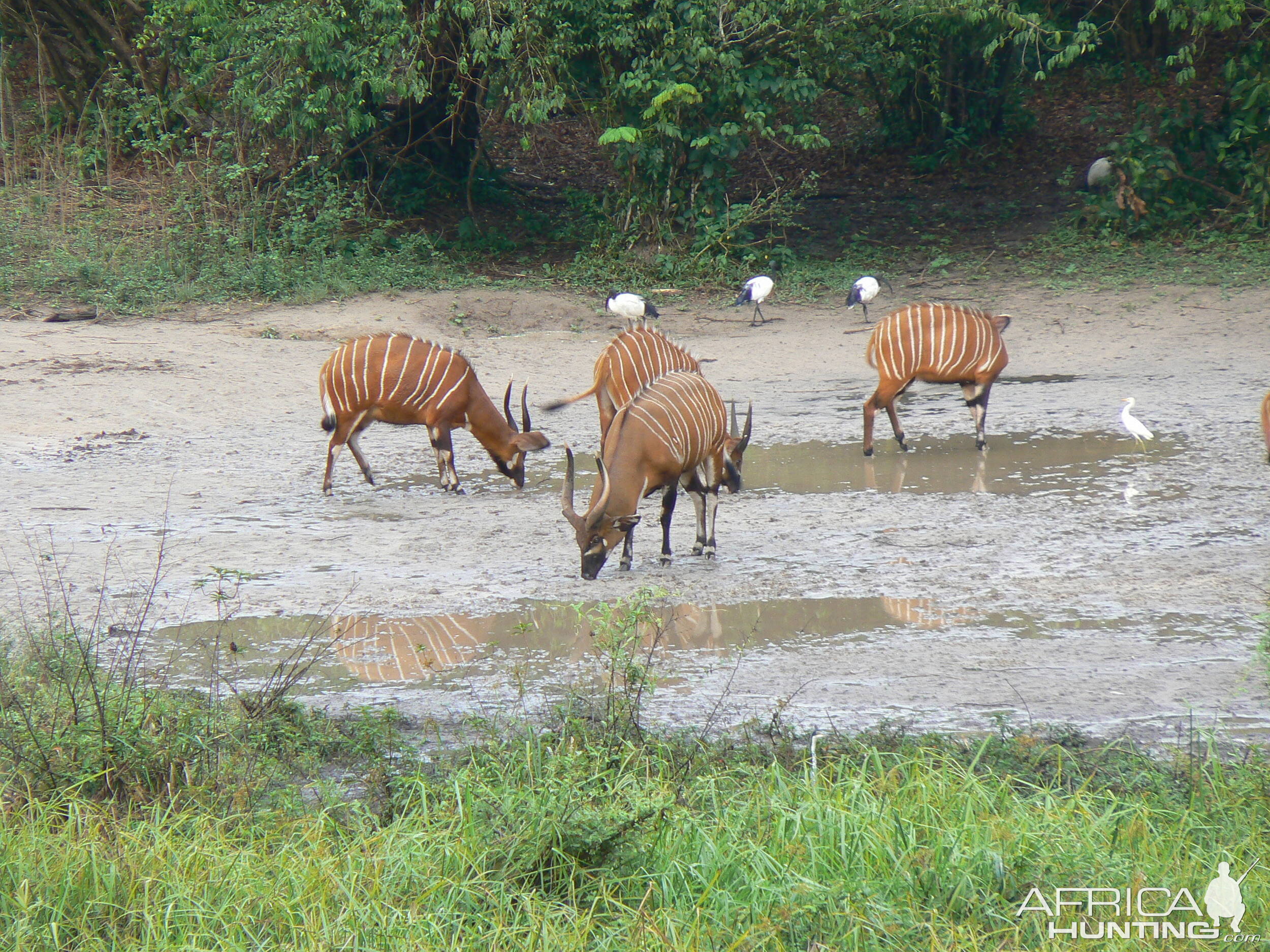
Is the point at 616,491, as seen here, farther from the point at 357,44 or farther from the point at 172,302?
the point at 357,44

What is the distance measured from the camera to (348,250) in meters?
15.2

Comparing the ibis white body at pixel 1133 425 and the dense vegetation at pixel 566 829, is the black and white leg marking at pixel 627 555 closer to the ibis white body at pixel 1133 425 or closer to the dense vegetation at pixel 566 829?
the dense vegetation at pixel 566 829

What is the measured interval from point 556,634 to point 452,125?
1280 centimetres

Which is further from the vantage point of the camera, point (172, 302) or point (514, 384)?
point (172, 302)

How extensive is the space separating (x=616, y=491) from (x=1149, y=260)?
10553 mm

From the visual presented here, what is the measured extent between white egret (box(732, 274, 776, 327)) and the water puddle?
171 inches

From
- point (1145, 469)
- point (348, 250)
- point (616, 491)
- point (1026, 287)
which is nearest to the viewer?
point (616, 491)

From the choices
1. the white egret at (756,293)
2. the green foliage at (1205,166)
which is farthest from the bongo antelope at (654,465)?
the green foliage at (1205,166)

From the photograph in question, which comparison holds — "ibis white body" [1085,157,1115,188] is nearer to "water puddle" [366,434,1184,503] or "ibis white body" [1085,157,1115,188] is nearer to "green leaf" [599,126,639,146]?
"green leaf" [599,126,639,146]

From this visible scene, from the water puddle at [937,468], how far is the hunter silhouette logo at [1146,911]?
478cm

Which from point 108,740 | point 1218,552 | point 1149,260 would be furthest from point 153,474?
point 1149,260

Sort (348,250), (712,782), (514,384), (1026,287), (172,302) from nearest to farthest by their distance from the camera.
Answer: (712,782), (514,384), (172,302), (1026,287), (348,250)

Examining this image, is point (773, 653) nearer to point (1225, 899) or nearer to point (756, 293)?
point (1225, 899)

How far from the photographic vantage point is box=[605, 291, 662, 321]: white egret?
13102mm
